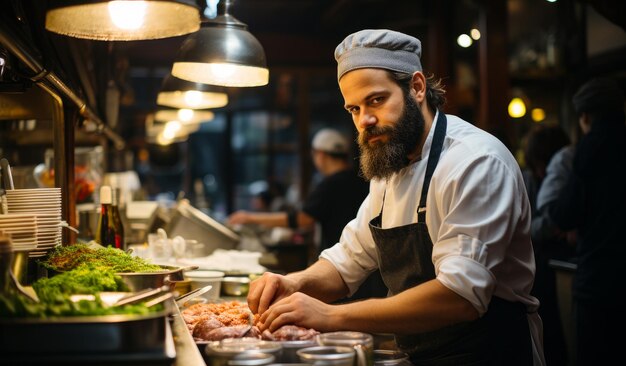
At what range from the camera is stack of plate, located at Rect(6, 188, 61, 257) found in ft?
8.65

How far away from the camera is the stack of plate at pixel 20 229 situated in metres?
2.12

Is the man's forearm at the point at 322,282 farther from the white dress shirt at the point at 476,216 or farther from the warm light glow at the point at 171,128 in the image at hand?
the warm light glow at the point at 171,128

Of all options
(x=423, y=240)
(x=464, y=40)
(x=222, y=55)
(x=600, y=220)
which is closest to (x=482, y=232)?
(x=423, y=240)

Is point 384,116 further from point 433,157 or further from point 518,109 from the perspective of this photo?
point 518,109

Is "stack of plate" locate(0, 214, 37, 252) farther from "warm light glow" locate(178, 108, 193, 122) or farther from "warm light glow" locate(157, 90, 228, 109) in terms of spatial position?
"warm light glow" locate(178, 108, 193, 122)

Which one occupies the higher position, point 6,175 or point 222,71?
point 222,71

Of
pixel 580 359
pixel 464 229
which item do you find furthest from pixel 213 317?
pixel 580 359

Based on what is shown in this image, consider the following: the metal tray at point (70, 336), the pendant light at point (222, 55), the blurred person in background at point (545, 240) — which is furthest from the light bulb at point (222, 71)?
the blurred person in background at point (545, 240)

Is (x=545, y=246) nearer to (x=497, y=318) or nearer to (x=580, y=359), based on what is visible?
(x=580, y=359)

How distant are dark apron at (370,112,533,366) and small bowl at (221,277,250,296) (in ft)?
4.00

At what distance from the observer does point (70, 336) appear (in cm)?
170

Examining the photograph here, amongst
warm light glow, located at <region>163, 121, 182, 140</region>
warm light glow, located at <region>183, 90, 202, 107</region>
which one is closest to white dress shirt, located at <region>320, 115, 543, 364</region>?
warm light glow, located at <region>183, 90, 202, 107</region>

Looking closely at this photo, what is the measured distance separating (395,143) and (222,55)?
850 millimetres

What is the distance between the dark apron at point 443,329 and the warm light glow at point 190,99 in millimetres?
2017
